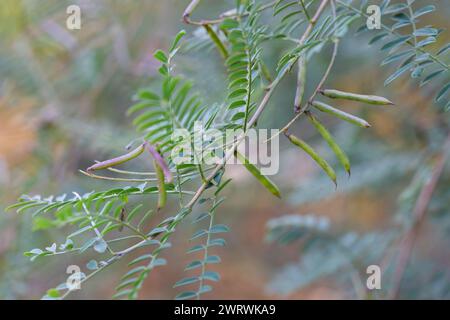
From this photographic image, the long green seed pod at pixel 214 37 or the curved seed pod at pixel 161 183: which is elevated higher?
the long green seed pod at pixel 214 37

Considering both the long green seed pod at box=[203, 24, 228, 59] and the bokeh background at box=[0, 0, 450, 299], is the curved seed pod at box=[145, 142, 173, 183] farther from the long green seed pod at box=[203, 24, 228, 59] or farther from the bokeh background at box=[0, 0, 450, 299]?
the bokeh background at box=[0, 0, 450, 299]

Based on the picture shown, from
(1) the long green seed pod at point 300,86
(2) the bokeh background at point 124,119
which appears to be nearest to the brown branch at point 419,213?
(2) the bokeh background at point 124,119

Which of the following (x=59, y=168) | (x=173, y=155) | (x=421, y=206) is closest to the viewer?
(x=173, y=155)

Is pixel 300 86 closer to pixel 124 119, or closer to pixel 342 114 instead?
pixel 342 114

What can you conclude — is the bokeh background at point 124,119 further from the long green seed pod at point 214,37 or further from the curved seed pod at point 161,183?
the curved seed pod at point 161,183

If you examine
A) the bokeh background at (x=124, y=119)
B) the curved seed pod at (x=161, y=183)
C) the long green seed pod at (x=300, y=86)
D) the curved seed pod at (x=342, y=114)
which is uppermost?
the bokeh background at (x=124, y=119)
